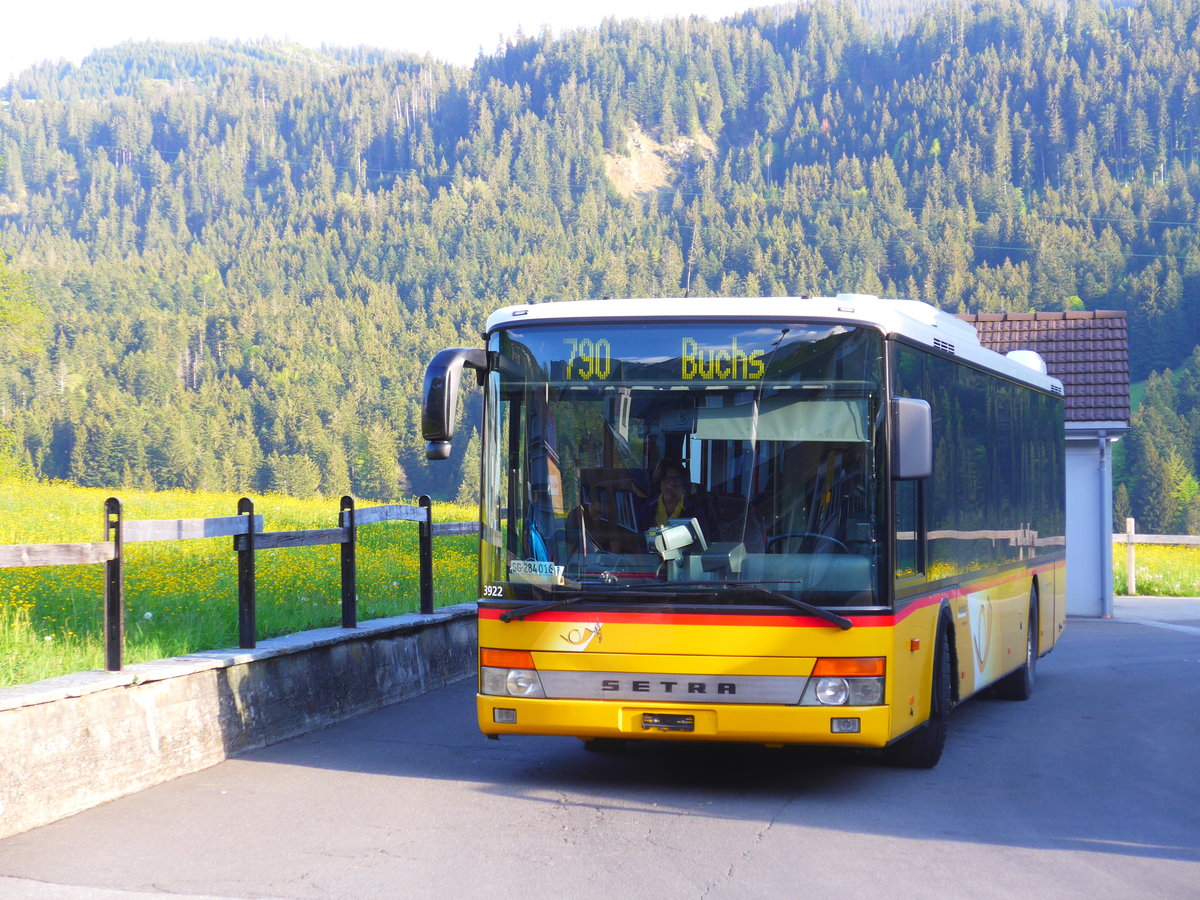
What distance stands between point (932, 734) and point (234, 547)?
464 centimetres

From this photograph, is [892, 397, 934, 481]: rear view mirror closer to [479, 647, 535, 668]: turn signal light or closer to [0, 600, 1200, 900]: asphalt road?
[0, 600, 1200, 900]: asphalt road

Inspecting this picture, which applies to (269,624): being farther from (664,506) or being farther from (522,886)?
(522,886)

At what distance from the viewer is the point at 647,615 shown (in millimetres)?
8086

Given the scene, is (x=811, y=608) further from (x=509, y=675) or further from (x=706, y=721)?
(x=509, y=675)

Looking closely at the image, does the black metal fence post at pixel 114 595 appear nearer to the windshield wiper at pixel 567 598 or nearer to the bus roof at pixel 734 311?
the windshield wiper at pixel 567 598

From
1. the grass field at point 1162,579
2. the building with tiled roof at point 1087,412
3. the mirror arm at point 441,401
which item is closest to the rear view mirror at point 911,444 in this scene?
the mirror arm at point 441,401

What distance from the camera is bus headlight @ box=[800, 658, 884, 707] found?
796cm

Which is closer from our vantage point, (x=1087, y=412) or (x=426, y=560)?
(x=426, y=560)

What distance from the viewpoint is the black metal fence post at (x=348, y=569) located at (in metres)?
11.7

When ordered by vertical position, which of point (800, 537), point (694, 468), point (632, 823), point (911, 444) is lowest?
point (632, 823)

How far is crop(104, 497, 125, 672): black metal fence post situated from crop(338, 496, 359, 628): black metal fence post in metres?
3.02

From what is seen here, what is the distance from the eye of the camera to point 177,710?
872 cm

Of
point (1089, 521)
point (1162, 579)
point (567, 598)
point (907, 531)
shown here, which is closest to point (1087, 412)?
point (1089, 521)

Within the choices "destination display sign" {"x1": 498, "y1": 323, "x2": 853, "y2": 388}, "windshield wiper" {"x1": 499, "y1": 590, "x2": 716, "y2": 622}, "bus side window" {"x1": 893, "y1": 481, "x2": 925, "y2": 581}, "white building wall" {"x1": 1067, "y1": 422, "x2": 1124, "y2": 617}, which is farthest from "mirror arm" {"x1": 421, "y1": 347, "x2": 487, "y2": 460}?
"white building wall" {"x1": 1067, "y1": 422, "x2": 1124, "y2": 617}
